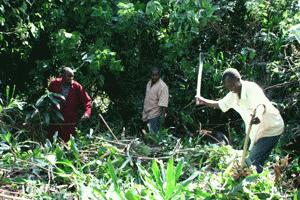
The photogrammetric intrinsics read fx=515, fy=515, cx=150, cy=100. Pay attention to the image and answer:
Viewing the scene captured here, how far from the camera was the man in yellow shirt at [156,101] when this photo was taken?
7344mm

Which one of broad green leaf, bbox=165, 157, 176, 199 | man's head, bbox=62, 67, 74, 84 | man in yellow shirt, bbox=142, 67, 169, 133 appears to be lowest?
broad green leaf, bbox=165, 157, 176, 199

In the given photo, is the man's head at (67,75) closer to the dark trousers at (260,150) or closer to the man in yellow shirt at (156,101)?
the man in yellow shirt at (156,101)

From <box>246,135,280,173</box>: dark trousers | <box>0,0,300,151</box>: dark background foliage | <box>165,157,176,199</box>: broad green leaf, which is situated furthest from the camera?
<box>0,0,300,151</box>: dark background foliage

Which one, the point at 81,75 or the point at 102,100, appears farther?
the point at 102,100

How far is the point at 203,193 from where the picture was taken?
13.3ft

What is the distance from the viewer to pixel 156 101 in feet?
24.4

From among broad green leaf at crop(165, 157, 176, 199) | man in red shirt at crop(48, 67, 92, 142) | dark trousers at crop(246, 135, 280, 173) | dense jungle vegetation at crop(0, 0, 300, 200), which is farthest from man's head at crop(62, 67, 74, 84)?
broad green leaf at crop(165, 157, 176, 199)

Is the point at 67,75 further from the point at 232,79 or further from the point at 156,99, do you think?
the point at 232,79

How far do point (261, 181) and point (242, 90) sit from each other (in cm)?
93

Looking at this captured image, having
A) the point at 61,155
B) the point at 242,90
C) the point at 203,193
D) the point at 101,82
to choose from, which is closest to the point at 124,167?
the point at 61,155

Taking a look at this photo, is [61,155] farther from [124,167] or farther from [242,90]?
[242,90]

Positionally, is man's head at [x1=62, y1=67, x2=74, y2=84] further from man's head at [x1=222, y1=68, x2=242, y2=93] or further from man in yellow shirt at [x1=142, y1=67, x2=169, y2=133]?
man's head at [x1=222, y1=68, x2=242, y2=93]

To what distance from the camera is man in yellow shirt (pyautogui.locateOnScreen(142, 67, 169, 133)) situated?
734cm

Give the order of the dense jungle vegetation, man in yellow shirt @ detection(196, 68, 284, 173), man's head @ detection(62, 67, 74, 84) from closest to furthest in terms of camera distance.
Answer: man in yellow shirt @ detection(196, 68, 284, 173) → man's head @ detection(62, 67, 74, 84) → the dense jungle vegetation
